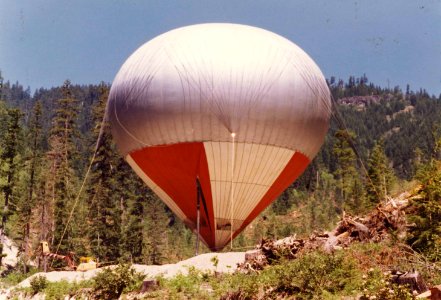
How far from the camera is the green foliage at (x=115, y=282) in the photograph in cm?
1566

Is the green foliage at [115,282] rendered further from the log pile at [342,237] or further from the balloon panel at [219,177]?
the balloon panel at [219,177]

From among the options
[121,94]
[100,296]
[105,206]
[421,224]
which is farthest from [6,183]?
[421,224]

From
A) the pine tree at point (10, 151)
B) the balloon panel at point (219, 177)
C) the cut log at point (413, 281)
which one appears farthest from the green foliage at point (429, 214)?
the pine tree at point (10, 151)

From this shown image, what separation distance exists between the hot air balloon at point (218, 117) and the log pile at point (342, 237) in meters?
5.02

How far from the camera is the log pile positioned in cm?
1719

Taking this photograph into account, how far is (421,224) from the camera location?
51.5 ft

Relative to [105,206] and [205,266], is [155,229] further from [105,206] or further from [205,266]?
[205,266]

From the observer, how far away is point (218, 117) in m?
22.2

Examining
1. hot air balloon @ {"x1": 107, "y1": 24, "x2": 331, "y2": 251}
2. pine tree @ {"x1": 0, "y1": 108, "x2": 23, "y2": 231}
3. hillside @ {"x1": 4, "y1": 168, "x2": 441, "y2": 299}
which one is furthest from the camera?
pine tree @ {"x1": 0, "y1": 108, "x2": 23, "y2": 231}

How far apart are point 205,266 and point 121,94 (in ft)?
29.6

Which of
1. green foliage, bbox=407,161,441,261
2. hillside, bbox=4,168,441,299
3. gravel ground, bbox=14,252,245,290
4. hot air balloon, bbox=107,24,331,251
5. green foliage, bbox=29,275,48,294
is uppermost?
hot air balloon, bbox=107,24,331,251

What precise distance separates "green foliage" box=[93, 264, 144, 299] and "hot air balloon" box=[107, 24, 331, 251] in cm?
771

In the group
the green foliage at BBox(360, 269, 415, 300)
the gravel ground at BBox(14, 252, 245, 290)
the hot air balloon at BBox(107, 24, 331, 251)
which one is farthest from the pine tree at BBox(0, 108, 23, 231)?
the green foliage at BBox(360, 269, 415, 300)

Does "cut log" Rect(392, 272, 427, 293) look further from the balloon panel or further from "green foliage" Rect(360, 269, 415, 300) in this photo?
the balloon panel
